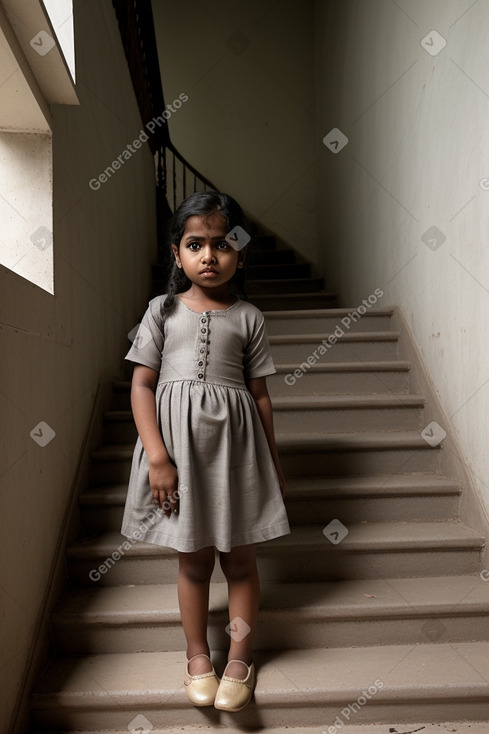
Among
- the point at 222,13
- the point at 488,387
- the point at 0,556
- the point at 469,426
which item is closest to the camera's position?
the point at 0,556

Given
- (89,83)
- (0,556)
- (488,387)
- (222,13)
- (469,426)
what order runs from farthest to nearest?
(222,13) → (89,83) → (469,426) → (488,387) → (0,556)

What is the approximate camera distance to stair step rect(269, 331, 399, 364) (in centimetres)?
281

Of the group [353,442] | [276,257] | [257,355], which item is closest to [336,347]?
[353,442]

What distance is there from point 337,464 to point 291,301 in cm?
224

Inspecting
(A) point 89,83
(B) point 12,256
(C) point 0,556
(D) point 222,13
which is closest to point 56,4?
(A) point 89,83

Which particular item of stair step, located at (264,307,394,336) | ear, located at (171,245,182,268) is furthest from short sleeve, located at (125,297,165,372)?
stair step, located at (264,307,394,336)

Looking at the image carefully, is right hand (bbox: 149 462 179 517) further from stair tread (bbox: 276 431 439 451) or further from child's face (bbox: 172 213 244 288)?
stair tread (bbox: 276 431 439 451)

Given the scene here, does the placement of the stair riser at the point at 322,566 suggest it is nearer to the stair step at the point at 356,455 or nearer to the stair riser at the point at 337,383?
the stair step at the point at 356,455

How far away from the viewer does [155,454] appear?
135 cm

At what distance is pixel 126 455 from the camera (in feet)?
6.93

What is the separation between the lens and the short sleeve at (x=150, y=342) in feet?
4.76

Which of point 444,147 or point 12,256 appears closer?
point 12,256

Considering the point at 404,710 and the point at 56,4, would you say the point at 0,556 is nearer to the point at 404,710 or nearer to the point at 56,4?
the point at 404,710

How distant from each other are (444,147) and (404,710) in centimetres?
193
